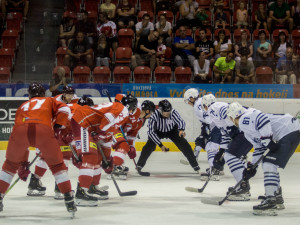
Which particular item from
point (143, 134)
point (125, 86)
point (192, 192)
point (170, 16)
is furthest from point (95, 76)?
point (192, 192)

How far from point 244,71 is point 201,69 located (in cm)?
77

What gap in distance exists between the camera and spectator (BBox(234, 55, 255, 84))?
11.3 metres

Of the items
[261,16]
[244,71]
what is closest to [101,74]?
[244,71]

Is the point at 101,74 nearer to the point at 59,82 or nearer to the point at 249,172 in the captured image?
the point at 59,82

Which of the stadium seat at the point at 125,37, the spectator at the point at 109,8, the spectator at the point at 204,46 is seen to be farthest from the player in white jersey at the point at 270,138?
the spectator at the point at 109,8

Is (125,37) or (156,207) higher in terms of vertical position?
(125,37)

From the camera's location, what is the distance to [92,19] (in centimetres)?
1226

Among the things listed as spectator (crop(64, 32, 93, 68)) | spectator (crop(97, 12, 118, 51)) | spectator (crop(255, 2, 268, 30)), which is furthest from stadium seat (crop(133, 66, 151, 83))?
spectator (crop(255, 2, 268, 30))

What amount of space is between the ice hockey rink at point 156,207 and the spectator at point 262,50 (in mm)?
3154

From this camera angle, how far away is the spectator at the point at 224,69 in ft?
37.3

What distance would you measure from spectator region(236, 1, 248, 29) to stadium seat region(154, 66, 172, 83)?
89.3 inches

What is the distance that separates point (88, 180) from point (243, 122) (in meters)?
1.60

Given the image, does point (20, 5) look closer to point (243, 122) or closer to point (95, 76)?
point (95, 76)

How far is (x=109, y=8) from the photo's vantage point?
13.1 m
